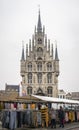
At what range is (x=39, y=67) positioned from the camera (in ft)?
270

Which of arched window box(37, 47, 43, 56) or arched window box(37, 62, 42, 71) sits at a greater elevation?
arched window box(37, 47, 43, 56)

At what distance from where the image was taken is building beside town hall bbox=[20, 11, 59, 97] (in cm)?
8119

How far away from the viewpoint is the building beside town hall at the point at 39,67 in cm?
8119

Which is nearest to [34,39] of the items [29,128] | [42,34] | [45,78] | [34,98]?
[42,34]

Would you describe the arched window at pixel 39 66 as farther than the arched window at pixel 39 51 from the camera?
Yes

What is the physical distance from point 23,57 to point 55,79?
739 cm

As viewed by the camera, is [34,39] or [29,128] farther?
[34,39]

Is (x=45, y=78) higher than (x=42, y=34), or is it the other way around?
(x=42, y=34)

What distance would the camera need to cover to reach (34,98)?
3053 centimetres

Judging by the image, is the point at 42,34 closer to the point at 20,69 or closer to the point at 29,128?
the point at 20,69

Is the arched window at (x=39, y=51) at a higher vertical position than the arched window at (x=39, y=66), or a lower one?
higher

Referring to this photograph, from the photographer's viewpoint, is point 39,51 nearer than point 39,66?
Yes

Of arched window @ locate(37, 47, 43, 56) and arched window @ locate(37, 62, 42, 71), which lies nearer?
arched window @ locate(37, 47, 43, 56)

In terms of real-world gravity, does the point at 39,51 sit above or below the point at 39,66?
above
